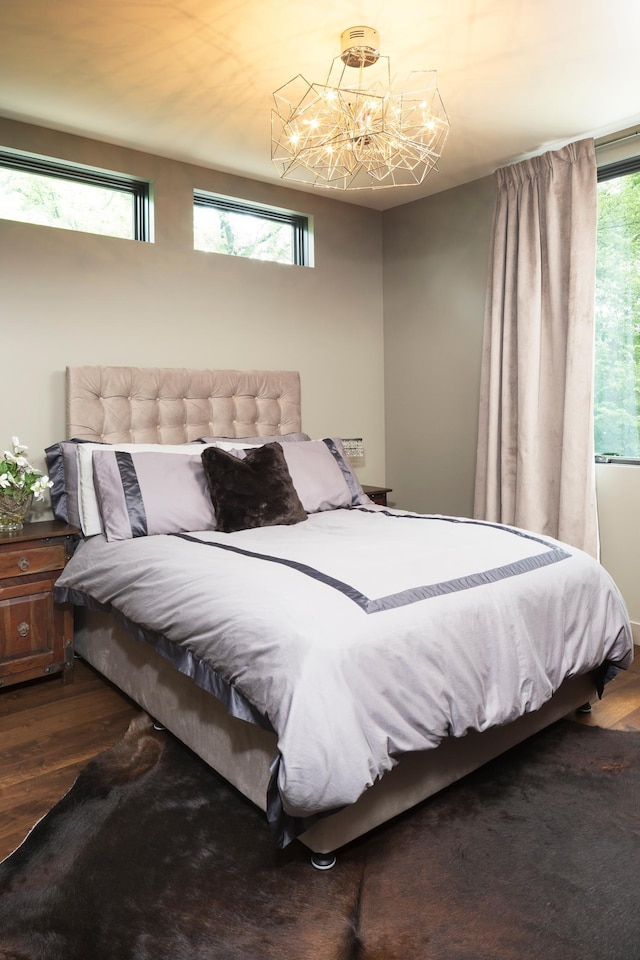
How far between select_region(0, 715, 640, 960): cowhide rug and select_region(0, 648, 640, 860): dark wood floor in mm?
88

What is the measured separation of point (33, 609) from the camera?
9.86 ft

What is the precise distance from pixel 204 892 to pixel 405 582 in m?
1.01

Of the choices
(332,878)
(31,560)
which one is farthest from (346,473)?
(332,878)

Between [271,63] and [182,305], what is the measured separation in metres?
1.53

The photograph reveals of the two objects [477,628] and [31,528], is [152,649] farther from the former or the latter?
[477,628]

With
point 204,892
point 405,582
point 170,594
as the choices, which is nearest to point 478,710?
point 405,582

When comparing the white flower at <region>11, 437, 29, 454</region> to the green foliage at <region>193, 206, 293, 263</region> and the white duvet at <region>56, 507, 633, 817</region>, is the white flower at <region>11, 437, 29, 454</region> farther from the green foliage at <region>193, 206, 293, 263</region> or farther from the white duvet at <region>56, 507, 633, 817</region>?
the green foliage at <region>193, 206, 293, 263</region>

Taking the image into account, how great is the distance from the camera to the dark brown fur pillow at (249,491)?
10.1 feet

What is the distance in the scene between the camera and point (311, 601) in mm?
1949

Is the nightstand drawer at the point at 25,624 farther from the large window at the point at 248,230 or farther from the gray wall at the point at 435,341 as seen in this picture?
the gray wall at the point at 435,341

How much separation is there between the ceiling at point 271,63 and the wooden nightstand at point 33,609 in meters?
2.01

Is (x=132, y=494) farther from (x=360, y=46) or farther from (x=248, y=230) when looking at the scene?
(x=248, y=230)

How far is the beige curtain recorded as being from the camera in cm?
362

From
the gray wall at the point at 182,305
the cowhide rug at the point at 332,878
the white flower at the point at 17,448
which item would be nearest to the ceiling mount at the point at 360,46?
the gray wall at the point at 182,305
